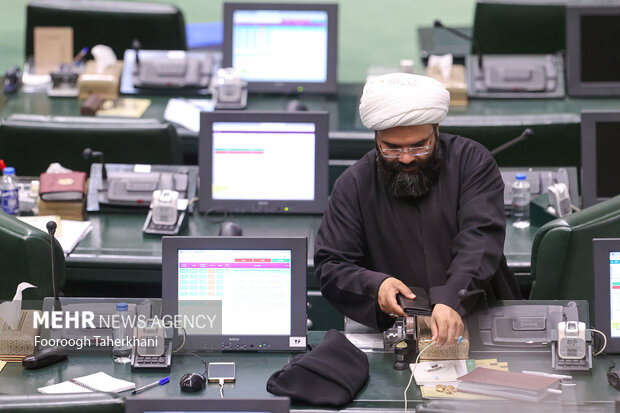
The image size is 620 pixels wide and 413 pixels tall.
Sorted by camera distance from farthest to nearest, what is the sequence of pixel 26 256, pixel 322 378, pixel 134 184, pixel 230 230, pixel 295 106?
pixel 295 106 < pixel 134 184 < pixel 230 230 < pixel 26 256 < pixel 322 378

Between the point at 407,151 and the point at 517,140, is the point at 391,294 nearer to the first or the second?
the point at 407,151

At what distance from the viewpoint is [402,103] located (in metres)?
4.32

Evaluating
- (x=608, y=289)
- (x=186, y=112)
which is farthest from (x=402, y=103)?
(x=186, y=112)

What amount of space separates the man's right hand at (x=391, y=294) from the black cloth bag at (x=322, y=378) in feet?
0.67

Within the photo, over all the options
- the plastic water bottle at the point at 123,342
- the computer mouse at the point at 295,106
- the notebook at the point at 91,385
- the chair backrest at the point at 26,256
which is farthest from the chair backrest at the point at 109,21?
the notebook at the point at 91,385

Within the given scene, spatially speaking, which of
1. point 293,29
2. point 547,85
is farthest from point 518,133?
point 293,29

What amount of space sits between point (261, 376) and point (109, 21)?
13.1 feet

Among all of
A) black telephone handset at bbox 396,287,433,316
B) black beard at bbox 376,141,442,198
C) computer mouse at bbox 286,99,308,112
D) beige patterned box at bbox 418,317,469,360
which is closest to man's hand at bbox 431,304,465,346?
black telephone handset at bbox 396,287,433,316

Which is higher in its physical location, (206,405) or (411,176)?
(411,176)

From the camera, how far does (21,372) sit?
13.9 feet

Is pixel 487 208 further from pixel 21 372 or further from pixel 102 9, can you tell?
pixel 102 9

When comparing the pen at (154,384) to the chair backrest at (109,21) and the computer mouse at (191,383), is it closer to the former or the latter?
the computer mouse at (191,383)

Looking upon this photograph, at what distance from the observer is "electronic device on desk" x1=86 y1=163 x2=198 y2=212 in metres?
5.91

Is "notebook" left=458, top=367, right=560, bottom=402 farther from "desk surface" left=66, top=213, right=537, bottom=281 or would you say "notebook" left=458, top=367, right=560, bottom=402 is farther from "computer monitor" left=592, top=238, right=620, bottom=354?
"desk surface" left=66, top=213, right=537, bottom=281
